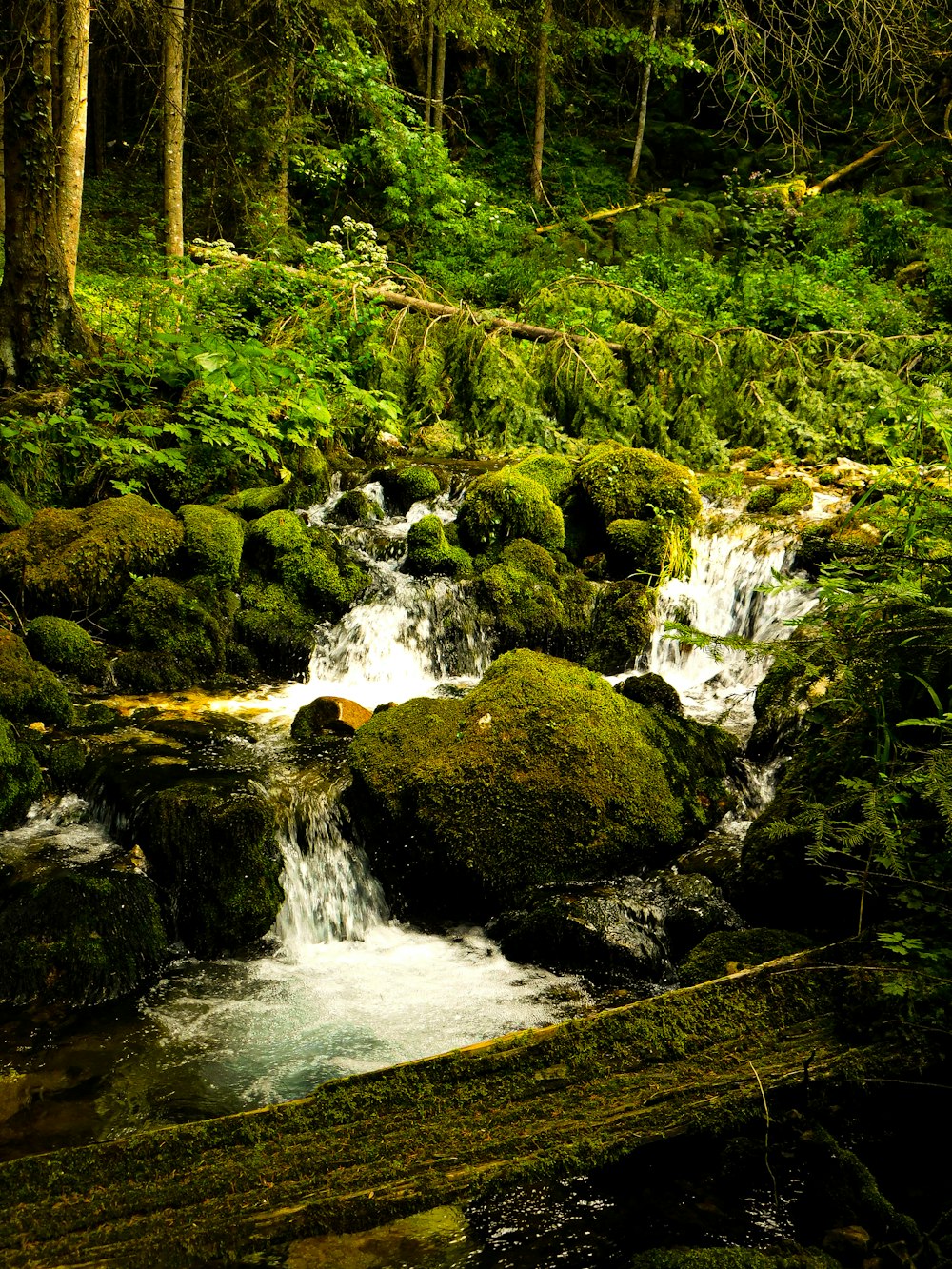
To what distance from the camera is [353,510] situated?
9.34 meters

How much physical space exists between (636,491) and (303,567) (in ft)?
11.4

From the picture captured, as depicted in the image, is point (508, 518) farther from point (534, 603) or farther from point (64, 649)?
point (64, 649)

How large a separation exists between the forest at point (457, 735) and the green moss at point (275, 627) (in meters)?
0.03

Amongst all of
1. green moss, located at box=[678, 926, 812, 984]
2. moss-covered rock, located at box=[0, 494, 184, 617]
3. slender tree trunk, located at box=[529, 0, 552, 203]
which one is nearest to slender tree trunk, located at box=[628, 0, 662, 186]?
slender tree trunk, located at box=[529, 0, 552, 203]

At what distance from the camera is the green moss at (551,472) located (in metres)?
9.46

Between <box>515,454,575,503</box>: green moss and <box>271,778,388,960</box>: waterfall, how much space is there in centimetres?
502

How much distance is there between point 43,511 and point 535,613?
4.36 meters

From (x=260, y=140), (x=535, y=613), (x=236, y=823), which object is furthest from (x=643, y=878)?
(x=260, y=140)

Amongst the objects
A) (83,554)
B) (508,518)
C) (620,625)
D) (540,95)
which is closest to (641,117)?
(540,95)

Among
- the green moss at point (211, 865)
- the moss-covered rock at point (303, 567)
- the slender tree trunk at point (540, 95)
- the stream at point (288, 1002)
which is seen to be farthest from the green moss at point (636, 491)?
the slender tree trunk at point (540, 95)

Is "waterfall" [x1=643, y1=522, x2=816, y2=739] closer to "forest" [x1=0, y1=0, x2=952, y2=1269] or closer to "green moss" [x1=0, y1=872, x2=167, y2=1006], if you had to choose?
"forest" [x1=0, y1=0, x2=952, y2=1269]

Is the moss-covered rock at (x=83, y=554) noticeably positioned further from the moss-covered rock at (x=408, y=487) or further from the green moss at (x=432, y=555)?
the moss-covered rock at (x=408, y=487)

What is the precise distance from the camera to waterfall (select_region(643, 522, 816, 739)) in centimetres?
783

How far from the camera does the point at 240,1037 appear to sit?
4.02m
